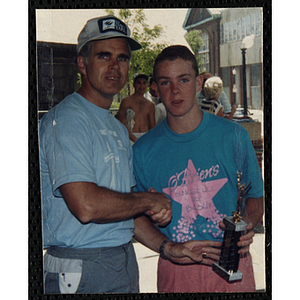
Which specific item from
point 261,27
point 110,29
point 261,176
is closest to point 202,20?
point 261,27

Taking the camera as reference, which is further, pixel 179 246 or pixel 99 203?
pixel 179 246

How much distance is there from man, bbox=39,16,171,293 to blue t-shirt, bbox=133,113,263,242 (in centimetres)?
9

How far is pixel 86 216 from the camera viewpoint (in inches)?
97.5

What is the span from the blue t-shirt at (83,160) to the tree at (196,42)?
2.10 ft

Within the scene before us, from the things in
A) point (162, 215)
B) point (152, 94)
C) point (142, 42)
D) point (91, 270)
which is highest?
point (142, 42)

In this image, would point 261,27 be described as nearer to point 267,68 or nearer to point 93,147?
point 267,68

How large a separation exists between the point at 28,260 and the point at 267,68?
2004 millimetres

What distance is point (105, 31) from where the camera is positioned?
8.57ft

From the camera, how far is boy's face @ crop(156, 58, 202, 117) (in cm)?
264

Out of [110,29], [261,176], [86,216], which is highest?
[110,29]

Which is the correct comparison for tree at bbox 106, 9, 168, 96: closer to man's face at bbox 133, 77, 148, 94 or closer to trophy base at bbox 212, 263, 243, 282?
man's face at bbox 133, 77, 148, 94

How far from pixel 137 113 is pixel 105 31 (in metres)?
0.55

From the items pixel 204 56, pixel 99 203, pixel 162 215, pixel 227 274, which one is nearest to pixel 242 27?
pixel 204 56

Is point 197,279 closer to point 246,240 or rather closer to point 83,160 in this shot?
point 246,240
